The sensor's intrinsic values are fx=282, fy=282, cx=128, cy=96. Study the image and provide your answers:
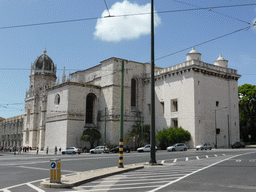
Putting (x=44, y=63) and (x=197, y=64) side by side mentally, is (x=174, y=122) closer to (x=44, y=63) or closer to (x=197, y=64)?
(x=197, y=64)

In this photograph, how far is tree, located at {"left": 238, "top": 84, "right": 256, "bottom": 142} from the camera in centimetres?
6450

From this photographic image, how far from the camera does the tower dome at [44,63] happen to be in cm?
8256

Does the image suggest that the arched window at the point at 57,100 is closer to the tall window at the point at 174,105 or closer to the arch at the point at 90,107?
the arch at the point at 90,107

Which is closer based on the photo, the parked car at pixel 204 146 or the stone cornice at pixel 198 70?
the parked car at pixel 204 146

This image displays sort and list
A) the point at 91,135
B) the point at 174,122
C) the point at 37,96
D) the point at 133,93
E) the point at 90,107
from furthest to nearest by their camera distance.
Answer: the point at 37,96 → the point at 133,93 → the point at 90,107 → the point at 174,122 → the point at 91,135

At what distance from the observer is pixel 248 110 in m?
65.7

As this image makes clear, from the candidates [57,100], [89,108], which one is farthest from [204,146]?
[57,100]

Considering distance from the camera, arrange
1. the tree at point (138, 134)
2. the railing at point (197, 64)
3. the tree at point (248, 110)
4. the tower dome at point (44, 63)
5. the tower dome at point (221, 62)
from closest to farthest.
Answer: the railing at point (197, 64) → the tree at point (138, 134) → the tower dome at point (221, 62) → the tree at point (248, 110) → the tower dome at point (44, 63)

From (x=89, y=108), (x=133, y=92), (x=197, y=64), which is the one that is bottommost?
(x=89, y=108)

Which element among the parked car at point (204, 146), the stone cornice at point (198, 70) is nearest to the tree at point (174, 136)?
the parked car at point (204, 146)

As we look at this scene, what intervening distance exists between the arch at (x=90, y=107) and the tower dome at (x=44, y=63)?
29.2 metres

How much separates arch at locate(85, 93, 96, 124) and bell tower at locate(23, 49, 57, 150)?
18.4m

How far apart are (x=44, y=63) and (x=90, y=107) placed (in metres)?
31.1

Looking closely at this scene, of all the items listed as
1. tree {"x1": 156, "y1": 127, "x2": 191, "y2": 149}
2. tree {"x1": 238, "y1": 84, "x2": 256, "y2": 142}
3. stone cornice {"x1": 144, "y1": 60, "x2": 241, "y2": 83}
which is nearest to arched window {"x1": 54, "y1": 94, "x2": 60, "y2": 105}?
stone cornice {"x1": 144, "y1": 60, "x2": 241, "y2": 83}
